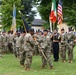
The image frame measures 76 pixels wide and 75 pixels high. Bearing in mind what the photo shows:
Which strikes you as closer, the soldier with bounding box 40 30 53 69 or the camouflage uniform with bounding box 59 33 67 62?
the soldier with bounding box 40 30 53 69

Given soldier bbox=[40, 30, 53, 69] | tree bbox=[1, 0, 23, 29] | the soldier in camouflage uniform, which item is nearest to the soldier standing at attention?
the soldier in camouflage uniform

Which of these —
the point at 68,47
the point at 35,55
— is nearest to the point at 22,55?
the point at 68,47

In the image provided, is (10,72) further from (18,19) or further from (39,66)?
(18,19)

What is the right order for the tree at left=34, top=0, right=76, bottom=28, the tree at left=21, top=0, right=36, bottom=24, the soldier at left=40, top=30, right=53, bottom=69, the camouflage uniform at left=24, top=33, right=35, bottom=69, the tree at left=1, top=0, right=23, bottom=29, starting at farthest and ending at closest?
the tree at left=21, top=0, right=36, bottom=24
the tree at left=34, top=0, right=76, bottom=28
the tree at left=1, top=0, right=23, bottom=29
the soldier at left=40, top=30, right=53, bottom=69
the camouflage uniform at left=24, top=33, right=35, bottom=69

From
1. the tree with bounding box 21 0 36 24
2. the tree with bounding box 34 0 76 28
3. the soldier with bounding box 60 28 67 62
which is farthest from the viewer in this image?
the tree with bounding box 21 0 36 24

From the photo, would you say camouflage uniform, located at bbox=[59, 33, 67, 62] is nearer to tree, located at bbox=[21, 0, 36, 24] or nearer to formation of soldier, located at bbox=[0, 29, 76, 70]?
formation of soldier, located at bbox=[0, 29, 76, 70]

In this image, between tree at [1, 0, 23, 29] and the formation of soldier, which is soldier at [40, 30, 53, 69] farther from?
tree at [1, 0, 23, 29]

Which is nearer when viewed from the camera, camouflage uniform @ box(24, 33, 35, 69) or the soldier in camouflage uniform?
camouflage uniform @ box(24, 33, 35, 69)

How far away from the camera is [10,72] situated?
45.7 ft

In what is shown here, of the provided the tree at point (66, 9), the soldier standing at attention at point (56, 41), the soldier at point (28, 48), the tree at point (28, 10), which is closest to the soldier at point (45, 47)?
the soldier at point (28, 48)

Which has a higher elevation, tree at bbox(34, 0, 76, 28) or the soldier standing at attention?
tree at bbox(34, 0, 76, 28)

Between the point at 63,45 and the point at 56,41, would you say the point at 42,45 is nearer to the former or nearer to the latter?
the point at 56,41

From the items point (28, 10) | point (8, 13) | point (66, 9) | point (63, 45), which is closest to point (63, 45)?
point (63, 45)

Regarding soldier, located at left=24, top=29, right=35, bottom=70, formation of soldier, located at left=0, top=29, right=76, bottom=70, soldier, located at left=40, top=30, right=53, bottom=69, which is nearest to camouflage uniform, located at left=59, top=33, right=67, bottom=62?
formation of soldier, located at left=0, top=29, right=76, bottom=70
